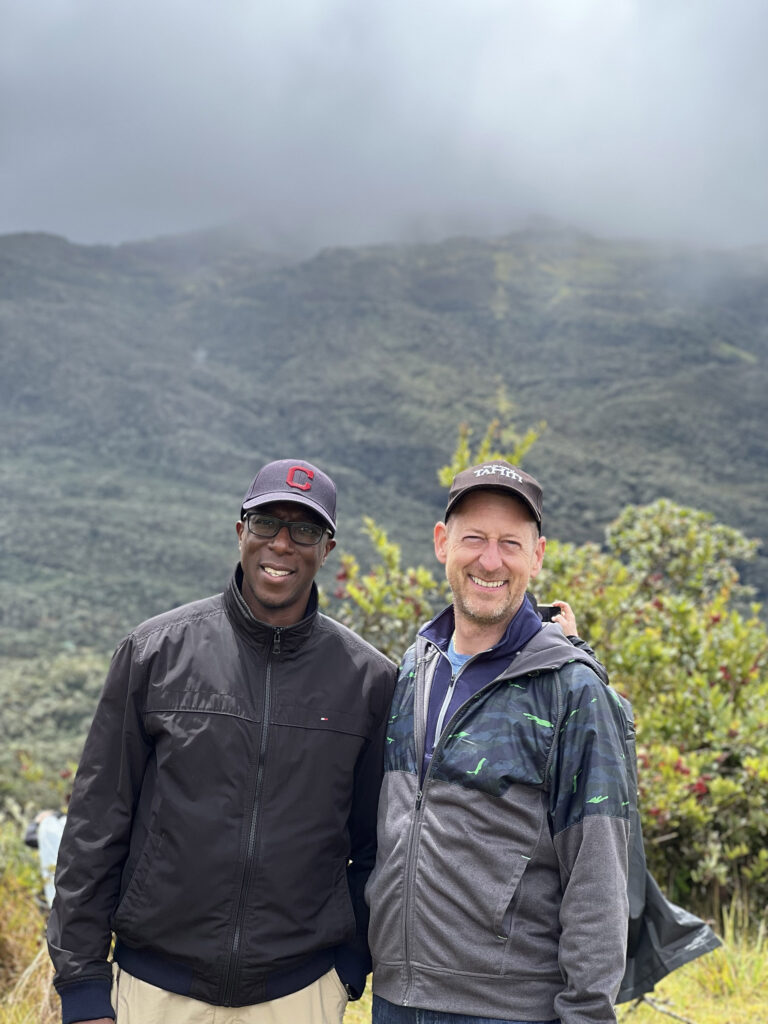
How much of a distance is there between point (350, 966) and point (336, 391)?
8036 centimetres

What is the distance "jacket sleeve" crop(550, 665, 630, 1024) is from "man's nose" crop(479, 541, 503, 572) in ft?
1.08

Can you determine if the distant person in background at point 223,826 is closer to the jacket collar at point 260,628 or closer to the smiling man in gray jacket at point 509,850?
the jacket collar at point 260,628

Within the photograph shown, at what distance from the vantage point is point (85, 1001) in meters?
2.05

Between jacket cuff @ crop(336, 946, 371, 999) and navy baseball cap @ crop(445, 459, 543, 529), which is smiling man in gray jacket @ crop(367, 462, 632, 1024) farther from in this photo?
navy baseball cap @ crop(445, 459, 543, 529)

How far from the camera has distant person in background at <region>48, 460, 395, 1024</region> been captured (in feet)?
6.77

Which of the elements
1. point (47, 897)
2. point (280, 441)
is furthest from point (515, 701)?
point (280, 441)

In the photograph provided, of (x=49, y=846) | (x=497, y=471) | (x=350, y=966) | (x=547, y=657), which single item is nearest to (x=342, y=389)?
(x=49, y=846)

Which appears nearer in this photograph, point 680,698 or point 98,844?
point 98,844

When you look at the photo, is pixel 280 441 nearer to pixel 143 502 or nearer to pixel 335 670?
pixel 143 502

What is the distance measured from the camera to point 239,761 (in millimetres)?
2121

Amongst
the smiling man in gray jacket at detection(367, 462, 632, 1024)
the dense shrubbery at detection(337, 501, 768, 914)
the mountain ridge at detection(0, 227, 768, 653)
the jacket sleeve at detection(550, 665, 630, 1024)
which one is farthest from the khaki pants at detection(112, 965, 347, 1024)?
the mountain ridge at detection(0, 227, 768, 653)

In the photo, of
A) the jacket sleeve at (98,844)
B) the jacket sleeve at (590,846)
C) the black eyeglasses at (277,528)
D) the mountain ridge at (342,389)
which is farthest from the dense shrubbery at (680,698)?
the mountain ridge at (342,389)

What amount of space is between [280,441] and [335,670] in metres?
76.4

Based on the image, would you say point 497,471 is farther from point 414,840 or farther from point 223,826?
point 223,826
